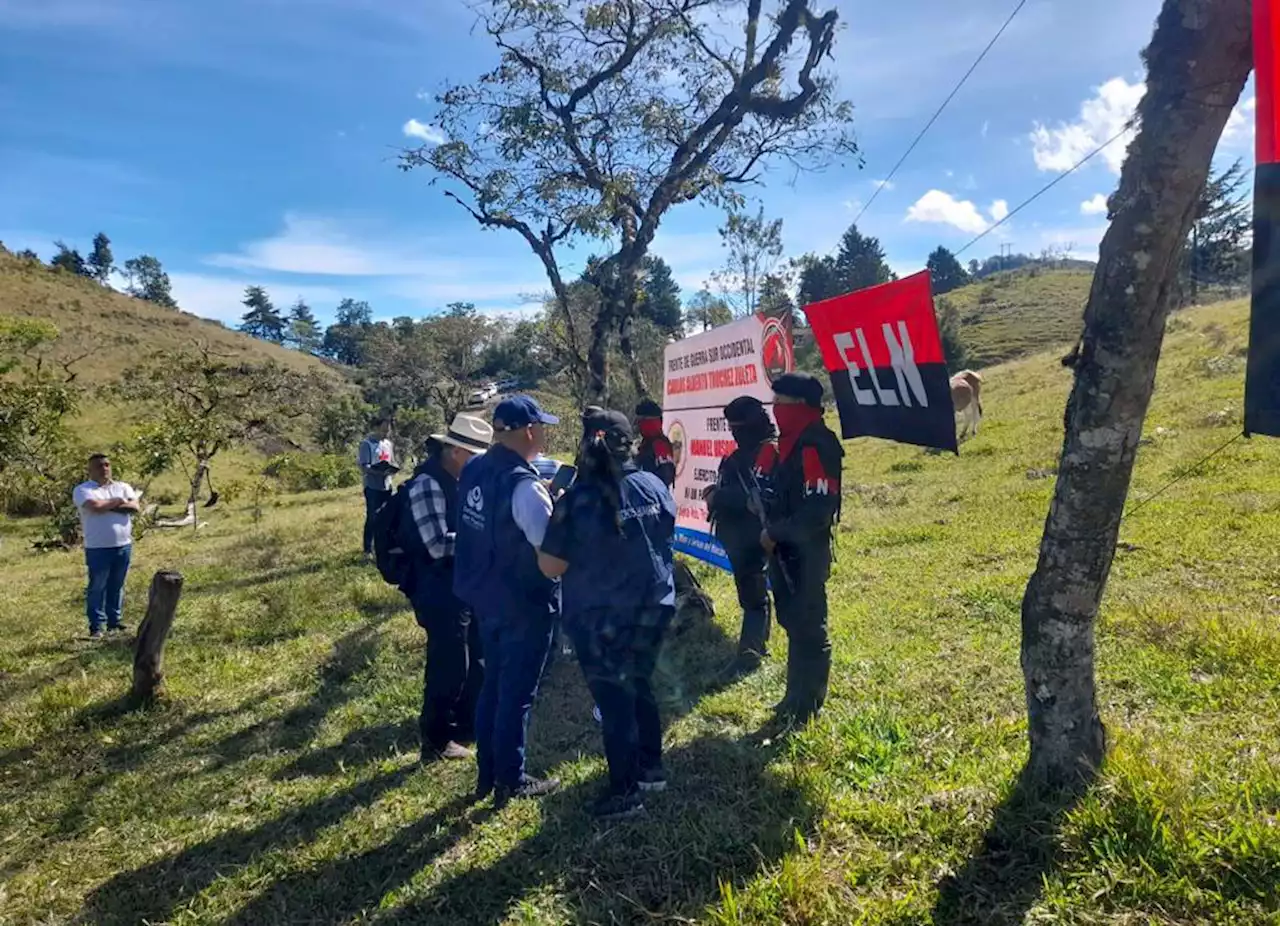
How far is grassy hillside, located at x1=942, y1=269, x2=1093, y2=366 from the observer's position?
156ft

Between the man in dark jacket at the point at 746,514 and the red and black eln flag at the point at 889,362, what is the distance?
1.80ft

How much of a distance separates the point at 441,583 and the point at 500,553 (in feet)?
2.89

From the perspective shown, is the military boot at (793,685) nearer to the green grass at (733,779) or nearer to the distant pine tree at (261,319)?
the green grass at (733,779)

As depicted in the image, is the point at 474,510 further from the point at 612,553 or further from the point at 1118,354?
the point at 1118,354

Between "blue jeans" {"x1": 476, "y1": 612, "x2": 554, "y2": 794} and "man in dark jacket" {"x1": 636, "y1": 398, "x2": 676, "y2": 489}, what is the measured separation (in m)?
2.82

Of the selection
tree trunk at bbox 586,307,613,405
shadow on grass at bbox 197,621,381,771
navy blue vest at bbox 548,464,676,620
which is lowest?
shadow on grass at bbox 197,621,381,771

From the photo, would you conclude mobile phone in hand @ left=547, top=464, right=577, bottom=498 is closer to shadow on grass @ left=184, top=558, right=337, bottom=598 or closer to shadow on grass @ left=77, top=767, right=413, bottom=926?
shadow on grass @ left=77, top=767, right=413, bottom=926

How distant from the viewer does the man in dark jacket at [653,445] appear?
6.45 m

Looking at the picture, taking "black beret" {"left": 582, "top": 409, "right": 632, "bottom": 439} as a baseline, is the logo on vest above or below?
below

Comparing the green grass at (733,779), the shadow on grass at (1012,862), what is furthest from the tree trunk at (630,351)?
the shadow on grass at (1012,862)

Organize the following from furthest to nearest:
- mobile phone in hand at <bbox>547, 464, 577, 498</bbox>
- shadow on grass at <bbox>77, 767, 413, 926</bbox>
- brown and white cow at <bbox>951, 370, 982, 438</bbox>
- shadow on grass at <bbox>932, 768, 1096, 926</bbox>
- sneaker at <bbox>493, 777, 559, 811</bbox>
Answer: mobile phone in hand at <bbox>547, 464, 577, 498</bbox> → brown and white cow at <bbox>951, 370, 982, 438</bbox> → sneaker at <bbox>493, 777, 559, 811</bbox> → shadow on grass at <bbox>77, 767, 413, 926</bbox> → shadow on grass at <bbox>932, 768, 1096, 926</bbox>

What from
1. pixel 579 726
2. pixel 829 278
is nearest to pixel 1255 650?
pixel 579 726

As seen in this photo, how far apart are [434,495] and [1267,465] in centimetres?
968

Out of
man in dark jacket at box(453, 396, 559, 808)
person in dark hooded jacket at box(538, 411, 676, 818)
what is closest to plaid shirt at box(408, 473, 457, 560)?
man in dark jacket at box(453, 396, 559, 808)
